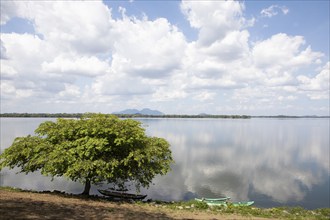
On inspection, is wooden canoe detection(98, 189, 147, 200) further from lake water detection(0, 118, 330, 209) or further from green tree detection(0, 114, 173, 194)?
green tree detection(0, 114, 173, 194)

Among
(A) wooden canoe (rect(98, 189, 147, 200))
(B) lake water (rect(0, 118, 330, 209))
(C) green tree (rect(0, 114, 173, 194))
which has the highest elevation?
(C) green tree (rect(0, 114, 173, 194))

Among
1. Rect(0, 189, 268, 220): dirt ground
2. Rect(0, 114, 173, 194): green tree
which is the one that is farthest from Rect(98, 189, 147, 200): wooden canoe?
Rect(0, 189, 268, 220): dirt ground

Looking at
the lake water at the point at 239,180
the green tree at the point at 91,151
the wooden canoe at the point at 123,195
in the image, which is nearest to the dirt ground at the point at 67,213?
the green tree at the point at 91,151

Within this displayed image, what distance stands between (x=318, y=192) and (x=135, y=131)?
95.0ft

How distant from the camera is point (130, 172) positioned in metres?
24.2

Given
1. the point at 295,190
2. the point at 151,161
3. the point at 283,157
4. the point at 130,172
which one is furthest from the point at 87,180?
the point at 283,157

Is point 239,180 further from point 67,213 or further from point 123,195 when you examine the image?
point 67,213

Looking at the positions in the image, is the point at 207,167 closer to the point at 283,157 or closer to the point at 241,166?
the point at 241,166

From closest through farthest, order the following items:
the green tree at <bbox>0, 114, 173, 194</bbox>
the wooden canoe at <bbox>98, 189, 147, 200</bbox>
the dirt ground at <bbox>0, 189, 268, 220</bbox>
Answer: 1. the dirt ground at <bbox>0, 189, 268, 220</bbox>
2. the green tree at <bbox>0, 114, 173, 194</bbox>
3. the wooden canoe at <bbox>98, 189, 147, 200</bbox>

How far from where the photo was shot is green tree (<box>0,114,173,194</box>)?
2228 cm

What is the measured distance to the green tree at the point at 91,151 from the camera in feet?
73.1

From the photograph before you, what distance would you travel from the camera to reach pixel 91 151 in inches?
892

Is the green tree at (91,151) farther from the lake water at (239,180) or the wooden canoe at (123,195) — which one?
the lake water at (239,180)

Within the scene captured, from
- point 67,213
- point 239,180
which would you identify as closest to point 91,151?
point 67,213
